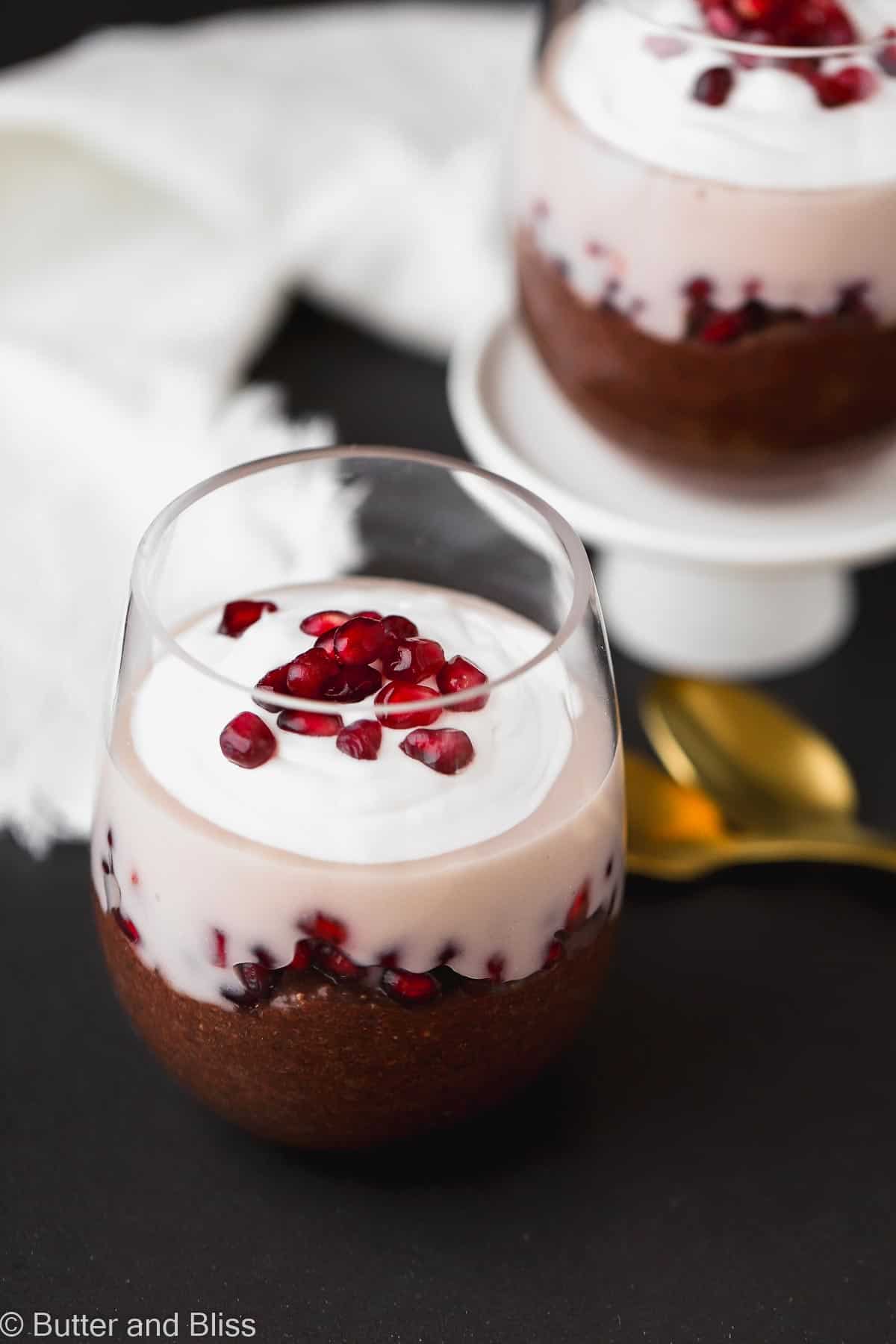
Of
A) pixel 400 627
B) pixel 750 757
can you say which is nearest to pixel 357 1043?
pixel 400 627

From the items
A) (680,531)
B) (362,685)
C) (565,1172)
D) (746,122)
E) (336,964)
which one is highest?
(746,122)

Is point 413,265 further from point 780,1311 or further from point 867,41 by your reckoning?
point 780,1311

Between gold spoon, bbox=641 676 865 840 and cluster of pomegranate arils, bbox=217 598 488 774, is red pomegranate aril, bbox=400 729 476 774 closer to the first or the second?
cluster of pomegranate arils, bbox=217 598 488 774

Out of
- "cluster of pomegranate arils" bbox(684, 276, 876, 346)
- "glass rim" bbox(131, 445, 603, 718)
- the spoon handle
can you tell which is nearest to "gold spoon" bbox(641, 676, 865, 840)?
the spoon handle

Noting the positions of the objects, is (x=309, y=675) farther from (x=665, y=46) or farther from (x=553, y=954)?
(x=665, y=46)

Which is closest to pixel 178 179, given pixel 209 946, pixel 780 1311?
pixel 209 946
